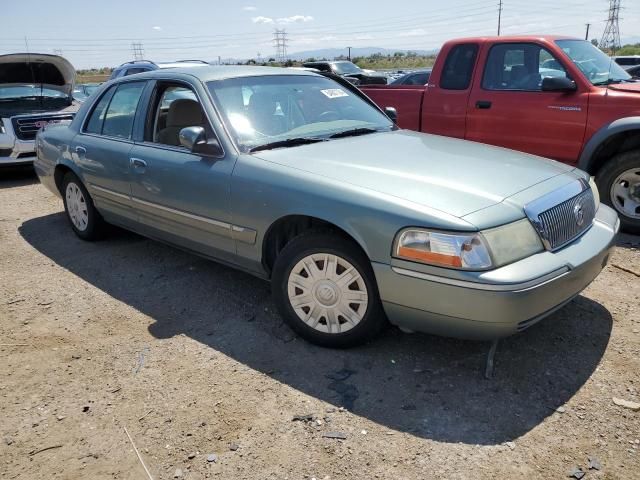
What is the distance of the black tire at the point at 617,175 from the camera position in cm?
529

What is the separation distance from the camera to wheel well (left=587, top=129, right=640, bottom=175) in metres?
5.39

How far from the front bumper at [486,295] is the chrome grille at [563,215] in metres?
0.08

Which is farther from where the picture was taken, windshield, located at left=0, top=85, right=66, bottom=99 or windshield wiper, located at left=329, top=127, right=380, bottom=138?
windshield, located at left=0, top=85, right=66, bottom=99

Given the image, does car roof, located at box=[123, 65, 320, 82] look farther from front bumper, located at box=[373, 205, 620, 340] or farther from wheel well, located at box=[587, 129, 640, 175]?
wheel well, located at box=[587, 129, 640, 175]

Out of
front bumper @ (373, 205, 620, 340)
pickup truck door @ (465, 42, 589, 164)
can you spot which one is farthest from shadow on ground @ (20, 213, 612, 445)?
pickup truck door @ (465, 42, 589, 164)

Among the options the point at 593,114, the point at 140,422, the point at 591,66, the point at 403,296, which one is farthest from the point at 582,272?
the point at 591,66

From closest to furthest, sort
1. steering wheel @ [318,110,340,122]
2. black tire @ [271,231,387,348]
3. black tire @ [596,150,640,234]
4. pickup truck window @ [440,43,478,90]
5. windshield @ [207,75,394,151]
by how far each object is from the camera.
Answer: black tire @ [271,231,387,348] < windshield @ [207,75,394,151] < steering wheel @ [318,110,340,122] < black tire @ [596,150,640,234] < pickup truck window @ [440,43,478,90]

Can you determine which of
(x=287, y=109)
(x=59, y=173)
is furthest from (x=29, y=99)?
(x=287, y=109)

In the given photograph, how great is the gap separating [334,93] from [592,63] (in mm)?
3171

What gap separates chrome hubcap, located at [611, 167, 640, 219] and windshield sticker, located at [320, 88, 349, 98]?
9.31 ft

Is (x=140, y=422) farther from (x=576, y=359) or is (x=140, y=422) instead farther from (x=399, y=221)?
(x=576, y=359)

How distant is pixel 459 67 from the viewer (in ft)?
21.0

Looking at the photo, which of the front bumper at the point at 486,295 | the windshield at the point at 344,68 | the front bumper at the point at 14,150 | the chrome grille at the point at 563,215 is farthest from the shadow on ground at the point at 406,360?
the windshield at the point at 344,68

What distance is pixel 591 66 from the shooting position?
5855 mm
